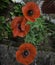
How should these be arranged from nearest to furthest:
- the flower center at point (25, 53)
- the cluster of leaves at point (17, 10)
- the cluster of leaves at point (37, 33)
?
the flower center at point (25, 53)
the cluster of leaves at point (37, 33)
the cluster of leaves at point (17, 10)

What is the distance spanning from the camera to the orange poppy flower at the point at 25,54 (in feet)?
10.9

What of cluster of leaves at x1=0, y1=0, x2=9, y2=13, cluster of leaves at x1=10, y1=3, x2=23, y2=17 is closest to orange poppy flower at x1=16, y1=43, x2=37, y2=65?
cluster of leaves at x1=10, y1=3, x2=23, y2=17

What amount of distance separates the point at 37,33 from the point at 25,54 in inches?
12.8

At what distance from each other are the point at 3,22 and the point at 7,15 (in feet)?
0.77

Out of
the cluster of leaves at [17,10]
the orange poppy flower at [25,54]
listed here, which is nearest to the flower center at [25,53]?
the orange poppy flower at [25,54]

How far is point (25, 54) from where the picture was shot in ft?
10.9

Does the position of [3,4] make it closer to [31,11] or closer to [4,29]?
[4,29]

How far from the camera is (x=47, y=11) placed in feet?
13.1

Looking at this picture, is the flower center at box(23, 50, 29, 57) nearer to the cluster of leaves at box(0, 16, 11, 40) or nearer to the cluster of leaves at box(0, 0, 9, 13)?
the cluster of leaves at box(0, 16, 11, 40)

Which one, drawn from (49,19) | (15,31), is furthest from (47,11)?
(15,31)

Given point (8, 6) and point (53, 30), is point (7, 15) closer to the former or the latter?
point (8, 6)

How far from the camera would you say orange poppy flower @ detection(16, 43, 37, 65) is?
3324 mm

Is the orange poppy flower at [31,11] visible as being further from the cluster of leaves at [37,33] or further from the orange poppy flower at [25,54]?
the orange poppy flower at [25,54]

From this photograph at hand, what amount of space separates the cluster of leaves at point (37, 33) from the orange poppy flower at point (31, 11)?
95 millimetres
